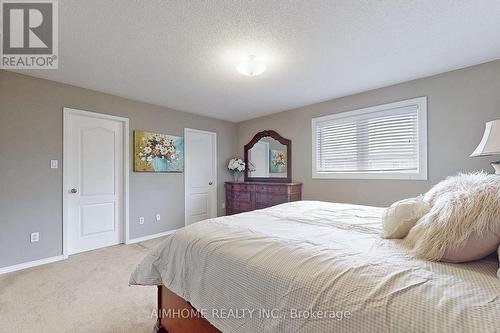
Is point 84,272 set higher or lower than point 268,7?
lower

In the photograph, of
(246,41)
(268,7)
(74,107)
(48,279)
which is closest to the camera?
(268,7)

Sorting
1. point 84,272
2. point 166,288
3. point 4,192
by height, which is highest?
point 4,192

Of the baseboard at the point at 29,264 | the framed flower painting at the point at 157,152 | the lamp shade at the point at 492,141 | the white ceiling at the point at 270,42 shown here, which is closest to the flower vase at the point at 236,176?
the framed flower painting at the point at 157,152

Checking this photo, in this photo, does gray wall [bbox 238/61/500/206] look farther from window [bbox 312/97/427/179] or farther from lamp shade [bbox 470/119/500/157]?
lamp shade [bbox 470/119/500/157]

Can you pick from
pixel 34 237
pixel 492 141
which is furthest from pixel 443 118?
pixel 34 237

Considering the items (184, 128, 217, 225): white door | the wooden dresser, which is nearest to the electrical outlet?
(184, 128, 217, 225): white door

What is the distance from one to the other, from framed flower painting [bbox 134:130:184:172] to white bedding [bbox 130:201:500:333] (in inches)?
100.0

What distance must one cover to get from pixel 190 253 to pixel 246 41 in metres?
1.82

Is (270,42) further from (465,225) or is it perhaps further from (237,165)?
(237,165)

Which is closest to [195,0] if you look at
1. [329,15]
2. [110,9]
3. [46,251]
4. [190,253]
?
[110,9]

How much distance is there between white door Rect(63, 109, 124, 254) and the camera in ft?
10.2

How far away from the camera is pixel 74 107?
10.1 ft

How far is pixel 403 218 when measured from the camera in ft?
4.00

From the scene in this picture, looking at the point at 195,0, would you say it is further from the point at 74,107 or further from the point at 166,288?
the point at 74,107
